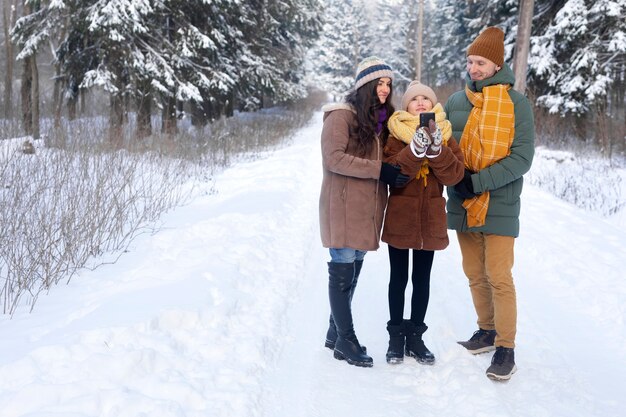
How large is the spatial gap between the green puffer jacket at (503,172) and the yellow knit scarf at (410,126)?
314mm

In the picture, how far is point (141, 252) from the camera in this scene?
5.23 meters

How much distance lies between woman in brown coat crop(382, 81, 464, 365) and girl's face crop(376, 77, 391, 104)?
133 millimetres

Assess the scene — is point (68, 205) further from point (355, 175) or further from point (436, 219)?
point (436, 219)

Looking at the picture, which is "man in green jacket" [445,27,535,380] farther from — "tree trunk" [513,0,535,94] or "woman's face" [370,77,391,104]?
"tree trunk" [513,0,535,94]

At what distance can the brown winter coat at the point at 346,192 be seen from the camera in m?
3.15

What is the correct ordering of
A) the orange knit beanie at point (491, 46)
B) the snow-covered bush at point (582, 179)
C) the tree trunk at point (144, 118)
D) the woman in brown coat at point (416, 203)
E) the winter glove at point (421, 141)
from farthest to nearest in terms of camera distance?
the tree trunk at point (144, 118)
the snow-covered bush at point (582, 179)
the orange knit beanie at point (491, 46)
the woman in brown coat at point (416, 203)
the winter glove at point (421, 141)

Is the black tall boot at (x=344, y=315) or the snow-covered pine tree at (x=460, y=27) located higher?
the snow-covered pine tree at (x=460, y=27)

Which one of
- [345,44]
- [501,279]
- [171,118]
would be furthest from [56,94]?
[345,44]

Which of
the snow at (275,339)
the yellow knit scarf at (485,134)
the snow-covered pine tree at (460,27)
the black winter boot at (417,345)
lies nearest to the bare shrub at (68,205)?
the snow at (275,339)

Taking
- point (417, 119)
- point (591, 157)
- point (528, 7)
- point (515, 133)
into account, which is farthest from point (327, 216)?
point (528, 7)

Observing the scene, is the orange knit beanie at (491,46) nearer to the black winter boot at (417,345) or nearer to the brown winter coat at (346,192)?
the brown winter coat at (346,192)

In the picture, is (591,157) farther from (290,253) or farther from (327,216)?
(327,216)

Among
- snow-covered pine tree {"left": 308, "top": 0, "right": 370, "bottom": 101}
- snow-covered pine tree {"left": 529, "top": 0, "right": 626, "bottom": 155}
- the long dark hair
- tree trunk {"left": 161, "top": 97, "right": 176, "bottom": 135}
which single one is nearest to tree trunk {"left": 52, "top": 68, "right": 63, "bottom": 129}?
tree trunk {"left": 161, "top": 97, "right": 176, "bottom": 135}

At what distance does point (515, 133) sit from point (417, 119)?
0.65 metres
